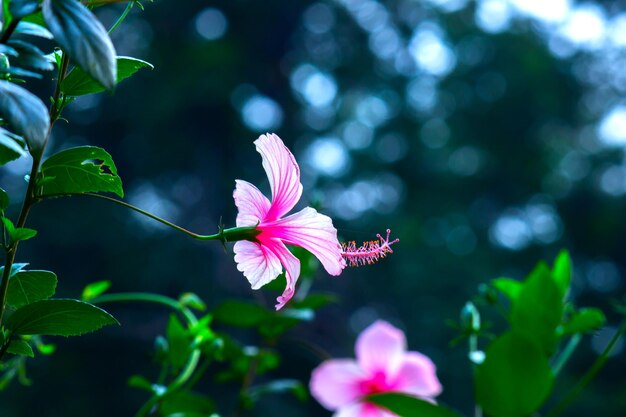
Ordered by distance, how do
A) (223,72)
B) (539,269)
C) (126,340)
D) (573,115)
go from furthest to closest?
(573,115)
(223,72)
(126,340)
(539,269)

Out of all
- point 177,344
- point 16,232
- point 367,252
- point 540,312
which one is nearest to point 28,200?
point 16,232

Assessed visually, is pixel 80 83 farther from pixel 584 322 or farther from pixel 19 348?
pixel 584 322

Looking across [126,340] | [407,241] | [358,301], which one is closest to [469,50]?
[407,241]

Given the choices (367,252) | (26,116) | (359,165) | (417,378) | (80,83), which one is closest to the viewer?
(26,116)

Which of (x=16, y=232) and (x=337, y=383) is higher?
(x=16, y=232)

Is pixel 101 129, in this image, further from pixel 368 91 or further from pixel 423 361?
pixel 423 361

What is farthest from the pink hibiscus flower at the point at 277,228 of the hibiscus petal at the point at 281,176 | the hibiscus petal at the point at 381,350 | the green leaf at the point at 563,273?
the hibiscus petal at the point at 381,350

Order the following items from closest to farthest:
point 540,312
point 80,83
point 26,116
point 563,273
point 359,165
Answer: point 26,116
point 80,83
point 540,312
point 563,273
point 359,165
